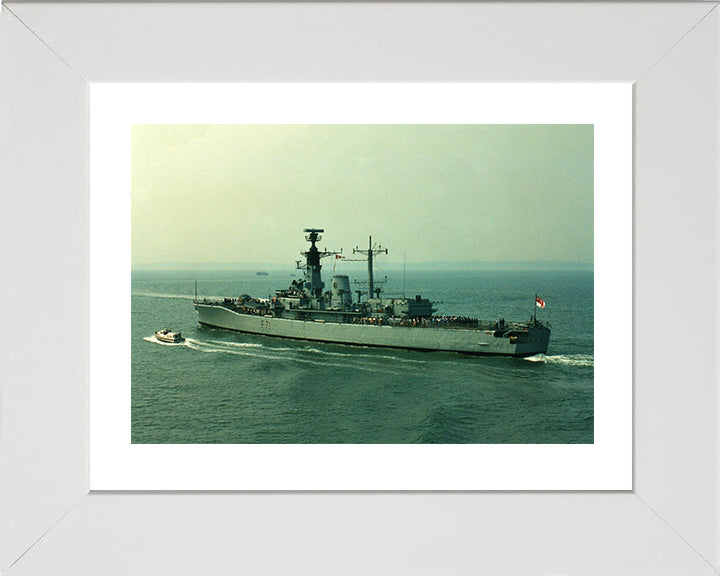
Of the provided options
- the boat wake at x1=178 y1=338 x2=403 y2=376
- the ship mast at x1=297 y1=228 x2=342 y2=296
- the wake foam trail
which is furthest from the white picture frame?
the wake foam trail

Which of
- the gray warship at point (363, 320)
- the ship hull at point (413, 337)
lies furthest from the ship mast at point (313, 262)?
the ship hull at point (413, 337)

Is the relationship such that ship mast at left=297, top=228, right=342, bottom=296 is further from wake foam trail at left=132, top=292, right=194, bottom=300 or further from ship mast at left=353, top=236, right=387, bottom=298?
wake foam trail at left=132, top=292, right=194, bottom=300

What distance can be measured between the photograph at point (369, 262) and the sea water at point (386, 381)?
0.10 ft

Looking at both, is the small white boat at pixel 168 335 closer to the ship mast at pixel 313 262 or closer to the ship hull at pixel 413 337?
the ship hull at pixel 413 337

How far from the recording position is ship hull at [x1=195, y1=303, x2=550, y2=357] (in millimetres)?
9156

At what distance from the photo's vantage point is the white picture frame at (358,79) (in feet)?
6.12

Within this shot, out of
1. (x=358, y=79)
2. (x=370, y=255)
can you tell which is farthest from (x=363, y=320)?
(x=358, y=79)

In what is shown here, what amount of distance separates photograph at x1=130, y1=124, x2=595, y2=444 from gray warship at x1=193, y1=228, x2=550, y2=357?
36 mm
